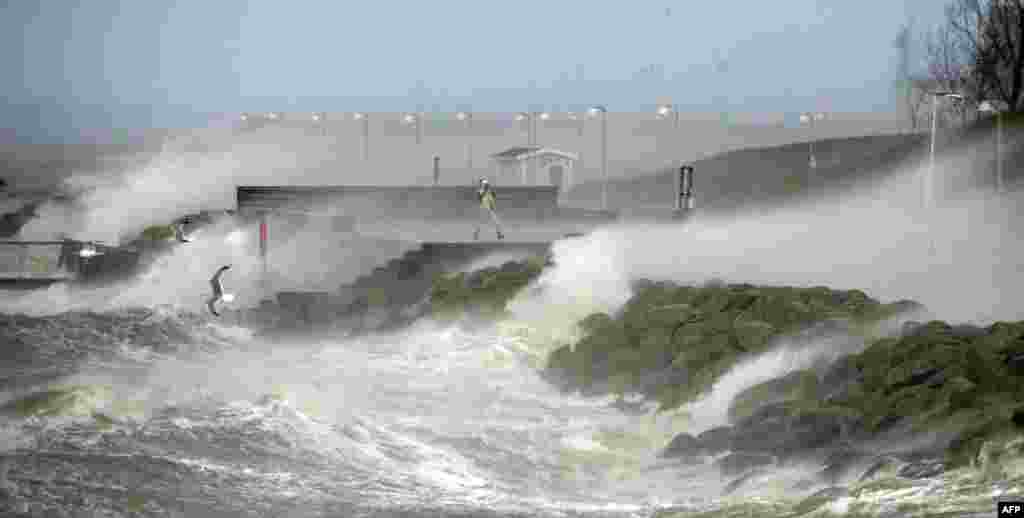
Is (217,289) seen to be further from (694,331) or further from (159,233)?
(159,233)

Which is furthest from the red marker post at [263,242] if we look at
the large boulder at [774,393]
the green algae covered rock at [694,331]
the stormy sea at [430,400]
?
the large boulder at [774,393]

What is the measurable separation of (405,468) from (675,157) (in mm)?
52268

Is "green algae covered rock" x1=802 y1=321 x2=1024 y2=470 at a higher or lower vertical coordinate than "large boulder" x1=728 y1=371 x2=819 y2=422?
higher

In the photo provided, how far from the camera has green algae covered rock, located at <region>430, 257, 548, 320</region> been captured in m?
28.9

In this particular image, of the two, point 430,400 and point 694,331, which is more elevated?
point 694,331

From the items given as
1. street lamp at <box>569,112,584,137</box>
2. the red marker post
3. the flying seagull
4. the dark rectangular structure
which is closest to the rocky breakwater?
the flying seagull

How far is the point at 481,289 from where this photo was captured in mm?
29562

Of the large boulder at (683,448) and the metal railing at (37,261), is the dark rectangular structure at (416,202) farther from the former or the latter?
the large boulder at (683,448)

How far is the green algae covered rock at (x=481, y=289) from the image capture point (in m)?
28.9

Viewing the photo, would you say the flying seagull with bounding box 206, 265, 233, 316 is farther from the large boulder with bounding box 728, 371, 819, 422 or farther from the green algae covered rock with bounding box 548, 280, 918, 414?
the large boulder with bounding box 728, 371, 819, 422

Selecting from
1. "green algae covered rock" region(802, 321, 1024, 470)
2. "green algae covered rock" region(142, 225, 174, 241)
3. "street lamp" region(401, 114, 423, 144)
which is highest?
"street lamp" region(401, 114, 423, 144)

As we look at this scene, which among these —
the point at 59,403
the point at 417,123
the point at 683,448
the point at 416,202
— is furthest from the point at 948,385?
the point at 417,123

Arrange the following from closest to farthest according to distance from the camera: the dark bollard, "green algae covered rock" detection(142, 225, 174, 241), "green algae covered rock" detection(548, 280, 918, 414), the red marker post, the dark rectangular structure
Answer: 1. "green algae covered rock" detection(548, 280, 918, 414)
2. the red marker post
3. the dark bollard
4. the dark rectangular structure
5. "green algae covered rock" detection(142, 225, 174, 241)

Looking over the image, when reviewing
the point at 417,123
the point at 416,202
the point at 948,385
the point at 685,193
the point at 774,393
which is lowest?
the point at 774,393
